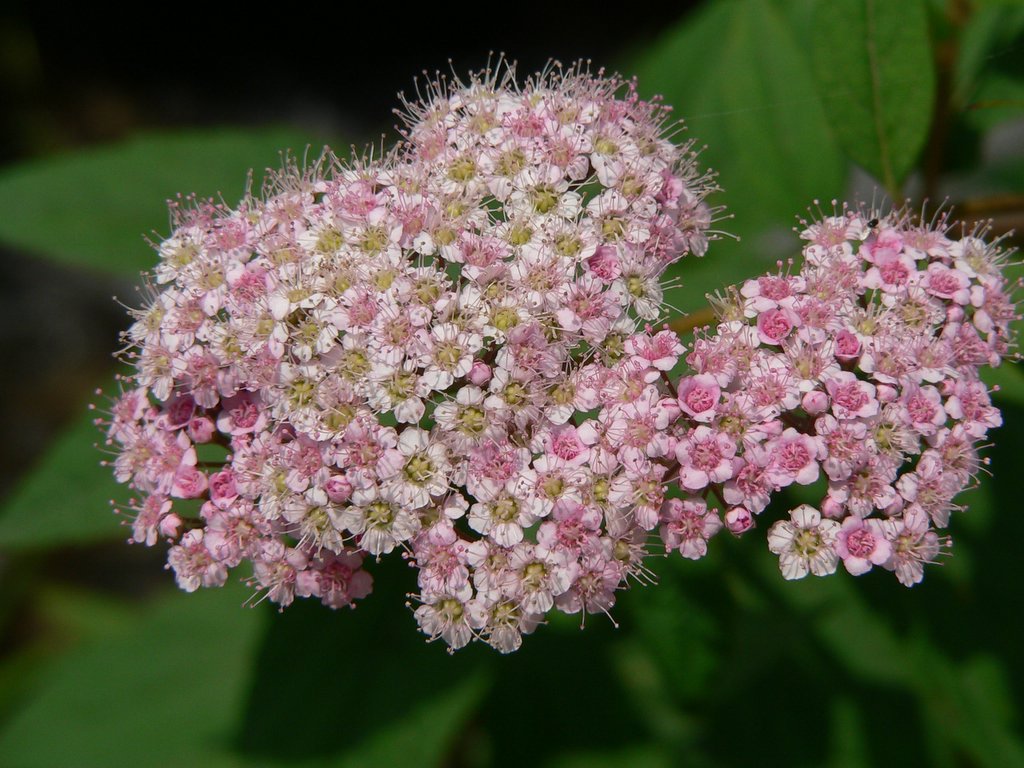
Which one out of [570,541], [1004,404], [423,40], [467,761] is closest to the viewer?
[570,541]

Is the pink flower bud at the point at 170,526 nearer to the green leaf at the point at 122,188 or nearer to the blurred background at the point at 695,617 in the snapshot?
the blurred background at the point at 695,617

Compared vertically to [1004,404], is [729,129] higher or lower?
higher

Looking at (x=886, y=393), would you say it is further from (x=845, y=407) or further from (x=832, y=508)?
(x=832, y=508)

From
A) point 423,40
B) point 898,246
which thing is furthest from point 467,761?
point 423,40

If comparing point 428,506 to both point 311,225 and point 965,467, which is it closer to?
point 311,225

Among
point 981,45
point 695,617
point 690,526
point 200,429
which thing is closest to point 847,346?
point 690,526

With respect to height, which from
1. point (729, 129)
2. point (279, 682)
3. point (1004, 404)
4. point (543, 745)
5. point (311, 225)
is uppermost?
point (729, 129)

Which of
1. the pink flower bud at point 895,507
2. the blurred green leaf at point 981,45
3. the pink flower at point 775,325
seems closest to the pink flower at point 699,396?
the pink flower at point 775,325
